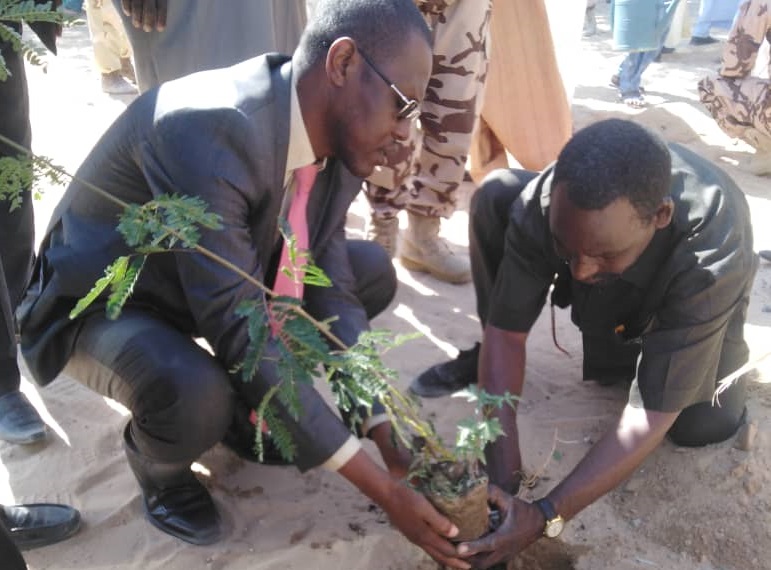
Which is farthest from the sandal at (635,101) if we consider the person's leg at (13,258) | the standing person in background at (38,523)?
the standing person in background at (38,523)

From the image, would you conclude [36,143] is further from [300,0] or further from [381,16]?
[381,16]

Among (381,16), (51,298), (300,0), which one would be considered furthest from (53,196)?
(381,16)

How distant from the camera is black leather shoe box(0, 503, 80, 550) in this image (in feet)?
6.91

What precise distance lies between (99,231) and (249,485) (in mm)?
850

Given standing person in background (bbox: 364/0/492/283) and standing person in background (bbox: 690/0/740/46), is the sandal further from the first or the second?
standing person in background (bbox: 364/0/492/283)

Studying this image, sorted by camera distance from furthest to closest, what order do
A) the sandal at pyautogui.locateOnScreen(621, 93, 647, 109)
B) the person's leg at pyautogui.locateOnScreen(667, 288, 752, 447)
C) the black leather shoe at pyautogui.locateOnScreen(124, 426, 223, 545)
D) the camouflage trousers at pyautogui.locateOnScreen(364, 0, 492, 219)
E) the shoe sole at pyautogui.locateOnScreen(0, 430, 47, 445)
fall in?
the sandal at pyautogui.locateOnScreen(621, 93, 647, 109), the camouflage trousers at pyautogui.locateOnScreen(364, 0, 492, 219), the shoe sole at pyautogui.locateOnScreen(0, 430, 47, 445), the person's leg at pyautogui.locateOnScreen(667, 288, 752, 447), the black leather shoe at pyautogui.locateOnScreen(124, 426, 223, 545)

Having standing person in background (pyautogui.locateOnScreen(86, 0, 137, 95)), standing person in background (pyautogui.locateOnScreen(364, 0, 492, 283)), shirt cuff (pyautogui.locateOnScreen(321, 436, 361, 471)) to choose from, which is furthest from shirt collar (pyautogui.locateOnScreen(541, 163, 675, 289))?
standing person in background (pyautogui.locateOnScreen(86, 0, 137, 95))

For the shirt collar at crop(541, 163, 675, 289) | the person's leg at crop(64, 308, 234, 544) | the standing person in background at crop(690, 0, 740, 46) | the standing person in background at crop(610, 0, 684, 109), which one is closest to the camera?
the person's leg at crop(64, 308, 234, 544)

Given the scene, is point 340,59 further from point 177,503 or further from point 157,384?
point 177,503

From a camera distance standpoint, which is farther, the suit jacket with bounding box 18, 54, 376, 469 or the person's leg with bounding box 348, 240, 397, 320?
the person's leg with bounding box 348, 240, 397, 320

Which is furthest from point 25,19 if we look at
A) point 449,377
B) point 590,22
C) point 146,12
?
point 590,22

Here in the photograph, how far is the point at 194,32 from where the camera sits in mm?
2621

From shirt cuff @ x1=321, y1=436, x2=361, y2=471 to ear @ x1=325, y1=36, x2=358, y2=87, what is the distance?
29.6 inches

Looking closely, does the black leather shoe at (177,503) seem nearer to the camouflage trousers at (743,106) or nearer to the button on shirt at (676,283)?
the button on shirt at (676,283)
